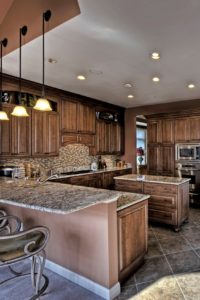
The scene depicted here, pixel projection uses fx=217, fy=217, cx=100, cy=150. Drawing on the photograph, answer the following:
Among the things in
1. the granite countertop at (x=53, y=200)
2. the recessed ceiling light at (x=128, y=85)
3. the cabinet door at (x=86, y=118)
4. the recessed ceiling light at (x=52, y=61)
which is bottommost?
the granite countertop at (x=53, y=200)

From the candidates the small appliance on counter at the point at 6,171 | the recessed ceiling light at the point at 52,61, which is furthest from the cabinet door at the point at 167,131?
the small appliance on counter at the point at 6,171

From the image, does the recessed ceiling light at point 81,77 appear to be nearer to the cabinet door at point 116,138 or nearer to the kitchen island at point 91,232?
the kitchen island at point 91,232

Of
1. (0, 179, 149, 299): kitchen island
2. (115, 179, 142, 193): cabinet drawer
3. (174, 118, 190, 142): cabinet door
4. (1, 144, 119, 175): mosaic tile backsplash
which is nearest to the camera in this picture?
(0, 179, 149, 299): kitchen island

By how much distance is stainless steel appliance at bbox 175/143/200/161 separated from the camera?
217 inches

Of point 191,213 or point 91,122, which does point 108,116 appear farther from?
point 191,213

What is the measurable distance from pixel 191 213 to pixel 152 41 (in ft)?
12.8

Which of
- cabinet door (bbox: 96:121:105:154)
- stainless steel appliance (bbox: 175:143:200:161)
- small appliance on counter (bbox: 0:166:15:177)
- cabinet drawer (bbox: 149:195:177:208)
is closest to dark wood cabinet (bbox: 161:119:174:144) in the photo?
stainless steel appliance (bbox: 175:143:200:161)

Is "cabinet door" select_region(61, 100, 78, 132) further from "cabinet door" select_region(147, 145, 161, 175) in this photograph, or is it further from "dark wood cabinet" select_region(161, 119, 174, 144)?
"dark wood cabinet" select_region(161, 119, 174, 144)

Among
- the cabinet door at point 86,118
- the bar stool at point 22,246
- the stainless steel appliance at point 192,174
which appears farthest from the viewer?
the stainless steel appliance at point 192,174

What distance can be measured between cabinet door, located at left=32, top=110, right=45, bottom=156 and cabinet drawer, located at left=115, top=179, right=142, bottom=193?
1.70 meters

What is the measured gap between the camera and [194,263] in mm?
2754

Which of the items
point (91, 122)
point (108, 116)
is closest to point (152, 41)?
point (91, 122)

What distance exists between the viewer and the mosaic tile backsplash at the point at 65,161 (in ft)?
14.6

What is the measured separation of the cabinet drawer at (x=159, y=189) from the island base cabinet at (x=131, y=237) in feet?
4.25
